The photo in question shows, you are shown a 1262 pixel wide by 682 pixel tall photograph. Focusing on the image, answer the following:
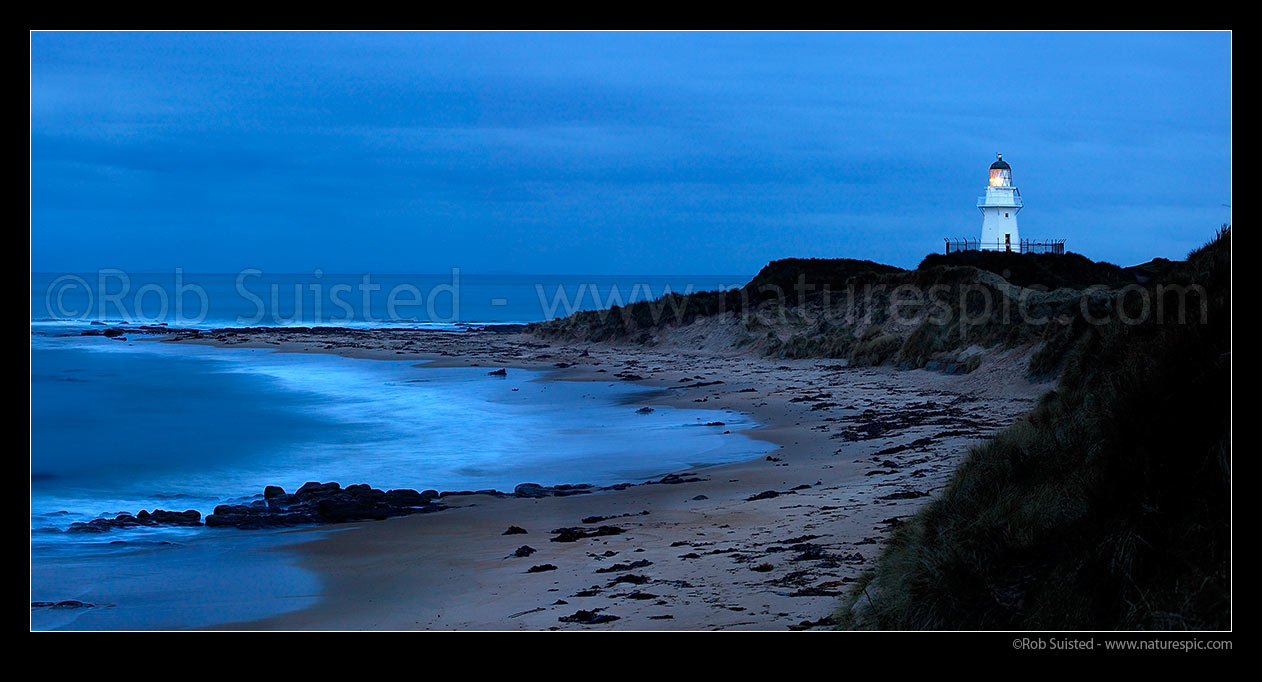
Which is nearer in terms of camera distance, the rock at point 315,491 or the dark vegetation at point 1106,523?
the dark vegetation at point 1106,523

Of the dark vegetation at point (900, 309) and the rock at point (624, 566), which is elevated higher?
the dark vegetation at point (900, 309)

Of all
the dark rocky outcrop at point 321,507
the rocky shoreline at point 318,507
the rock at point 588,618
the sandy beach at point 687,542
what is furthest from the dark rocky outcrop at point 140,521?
the rock at point 588,618

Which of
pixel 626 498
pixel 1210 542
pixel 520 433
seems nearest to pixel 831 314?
pixel 520 433

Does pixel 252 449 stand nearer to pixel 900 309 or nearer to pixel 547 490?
pixel 547 490

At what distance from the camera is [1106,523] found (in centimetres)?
432

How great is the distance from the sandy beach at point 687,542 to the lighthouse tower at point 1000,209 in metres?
30.7

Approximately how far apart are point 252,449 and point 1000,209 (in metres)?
37.2

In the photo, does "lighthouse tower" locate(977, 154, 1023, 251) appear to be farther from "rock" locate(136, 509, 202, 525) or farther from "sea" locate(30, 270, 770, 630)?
"rock" locate(136, 509, 202, 525)

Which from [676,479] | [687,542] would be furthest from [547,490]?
[687,542]

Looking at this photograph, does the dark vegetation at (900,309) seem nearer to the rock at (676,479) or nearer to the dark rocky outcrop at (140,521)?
the rock at (676,479)

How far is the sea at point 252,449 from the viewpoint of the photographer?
677 centimetres
